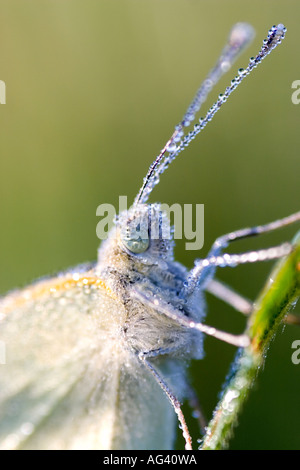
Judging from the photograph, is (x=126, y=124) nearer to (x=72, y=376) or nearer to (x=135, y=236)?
(x=135, y=236)

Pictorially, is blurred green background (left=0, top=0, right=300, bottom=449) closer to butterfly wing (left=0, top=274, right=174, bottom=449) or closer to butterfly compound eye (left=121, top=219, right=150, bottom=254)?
butterfly wing (left=0, top=274, right=174, bottom=449)

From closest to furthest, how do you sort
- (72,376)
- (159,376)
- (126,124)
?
(159,376) → (72,376) → (126,124)

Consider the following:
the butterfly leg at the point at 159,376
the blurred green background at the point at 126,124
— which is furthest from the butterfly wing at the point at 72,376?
the blurred green background at the point at 126,124

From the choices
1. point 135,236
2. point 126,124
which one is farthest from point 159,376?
point 126,124

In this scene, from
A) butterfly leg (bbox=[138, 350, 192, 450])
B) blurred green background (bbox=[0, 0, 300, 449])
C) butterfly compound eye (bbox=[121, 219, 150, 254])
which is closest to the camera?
butterfly leg (bbox=[138, 350, 192, 450])

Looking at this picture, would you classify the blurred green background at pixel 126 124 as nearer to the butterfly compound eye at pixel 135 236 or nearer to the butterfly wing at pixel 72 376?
the butterfly wing at pixel 72 376

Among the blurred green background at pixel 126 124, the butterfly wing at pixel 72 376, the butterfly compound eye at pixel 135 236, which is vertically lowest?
the butterfly wing at pixel 72 376

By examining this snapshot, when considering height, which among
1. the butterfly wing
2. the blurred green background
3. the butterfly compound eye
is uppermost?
the blurred green background

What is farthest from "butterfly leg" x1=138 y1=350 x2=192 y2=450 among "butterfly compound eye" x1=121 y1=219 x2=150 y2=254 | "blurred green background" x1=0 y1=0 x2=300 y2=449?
"blurred green background" x1=0 y1=0 x2=300 y2=449
